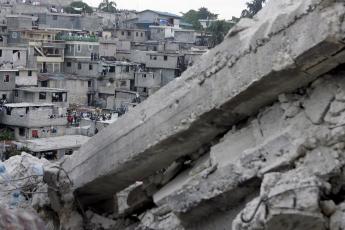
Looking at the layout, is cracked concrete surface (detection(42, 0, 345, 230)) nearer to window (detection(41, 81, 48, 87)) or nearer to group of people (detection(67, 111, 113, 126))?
group of people (detection(67, 111, 113, 126))

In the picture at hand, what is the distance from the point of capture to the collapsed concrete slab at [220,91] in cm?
512

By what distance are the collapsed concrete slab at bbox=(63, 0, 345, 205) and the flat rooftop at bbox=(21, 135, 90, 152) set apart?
575 inches

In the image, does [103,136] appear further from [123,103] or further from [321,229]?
[123,103]

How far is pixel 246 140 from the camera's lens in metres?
6.12

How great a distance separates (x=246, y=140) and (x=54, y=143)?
58.4ft

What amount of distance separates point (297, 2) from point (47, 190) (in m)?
4.10

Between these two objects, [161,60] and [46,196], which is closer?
[46,196]

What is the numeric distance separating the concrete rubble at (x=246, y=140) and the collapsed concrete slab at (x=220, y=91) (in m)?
0.01

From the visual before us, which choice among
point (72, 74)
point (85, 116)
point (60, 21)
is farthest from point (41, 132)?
point (60, 21)

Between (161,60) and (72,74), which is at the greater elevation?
(161,60)

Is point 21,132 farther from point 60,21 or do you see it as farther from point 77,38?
point 60,21

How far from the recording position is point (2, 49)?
30.6 metres

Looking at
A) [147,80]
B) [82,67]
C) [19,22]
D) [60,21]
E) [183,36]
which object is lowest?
[147,80]

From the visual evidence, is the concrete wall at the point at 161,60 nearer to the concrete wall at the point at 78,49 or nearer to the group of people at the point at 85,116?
the concrete wall at the point at 78,49
